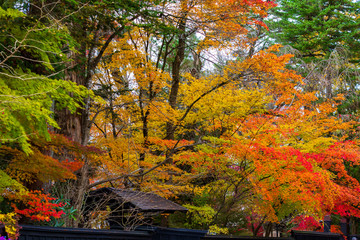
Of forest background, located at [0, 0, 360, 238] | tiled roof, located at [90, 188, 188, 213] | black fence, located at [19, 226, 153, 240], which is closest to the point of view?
black fence, located at [19, 226, 153, 240]

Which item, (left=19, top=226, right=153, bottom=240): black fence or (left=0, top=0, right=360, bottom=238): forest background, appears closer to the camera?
(left=19, top=226, right=153, bottom=240): black fence

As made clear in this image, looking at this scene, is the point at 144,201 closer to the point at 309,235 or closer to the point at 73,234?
the point at 73,234

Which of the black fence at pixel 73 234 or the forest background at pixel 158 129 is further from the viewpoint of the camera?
the forest background at pixel 158 129

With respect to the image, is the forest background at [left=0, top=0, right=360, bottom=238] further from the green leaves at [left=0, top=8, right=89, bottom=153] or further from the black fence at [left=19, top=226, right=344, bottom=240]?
the black fence at [left=19, top=226, right=344, bottom=240]

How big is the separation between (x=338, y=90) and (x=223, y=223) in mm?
12742

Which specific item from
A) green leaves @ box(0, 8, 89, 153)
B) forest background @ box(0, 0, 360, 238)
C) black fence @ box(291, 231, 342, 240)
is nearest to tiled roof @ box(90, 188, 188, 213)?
forest background @ box(0, 0, 360, 238)

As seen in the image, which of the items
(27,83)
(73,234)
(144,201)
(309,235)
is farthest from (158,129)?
(27,83)

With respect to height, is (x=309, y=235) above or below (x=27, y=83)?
below

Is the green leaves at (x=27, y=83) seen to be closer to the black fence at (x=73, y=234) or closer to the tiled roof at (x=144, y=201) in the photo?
the black fence at (x=73, y=234)

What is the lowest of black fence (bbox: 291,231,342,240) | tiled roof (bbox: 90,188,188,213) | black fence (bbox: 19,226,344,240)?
black fence (bbox: 291,231,342,240)

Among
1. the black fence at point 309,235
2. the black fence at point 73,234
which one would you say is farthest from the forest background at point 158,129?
the black fence at point 309,235

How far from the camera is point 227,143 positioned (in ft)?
36.7

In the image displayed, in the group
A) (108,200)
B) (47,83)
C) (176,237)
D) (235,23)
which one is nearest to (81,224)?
(108,200)

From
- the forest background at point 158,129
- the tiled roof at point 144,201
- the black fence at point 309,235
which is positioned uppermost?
the forest background at point 158,129
